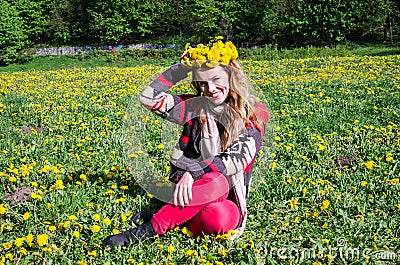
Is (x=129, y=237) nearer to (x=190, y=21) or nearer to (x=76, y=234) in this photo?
(x=76, y=234)

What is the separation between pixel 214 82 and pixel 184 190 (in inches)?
34.4

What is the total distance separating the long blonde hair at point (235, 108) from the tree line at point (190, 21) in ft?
146

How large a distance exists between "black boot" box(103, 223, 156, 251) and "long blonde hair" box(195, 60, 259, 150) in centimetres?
90

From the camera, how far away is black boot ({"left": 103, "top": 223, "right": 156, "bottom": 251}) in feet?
11.5

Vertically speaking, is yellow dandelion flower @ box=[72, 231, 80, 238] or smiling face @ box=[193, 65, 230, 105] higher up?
smiling face @ box=[193, 65, 230, 105]

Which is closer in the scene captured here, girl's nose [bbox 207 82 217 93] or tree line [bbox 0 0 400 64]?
girl's nose [bbox 207 82 217 93]

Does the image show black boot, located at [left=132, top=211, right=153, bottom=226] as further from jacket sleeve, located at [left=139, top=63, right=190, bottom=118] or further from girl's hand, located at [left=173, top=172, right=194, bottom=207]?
jacket sleeve, located at [left=139, top=63, right=190, bottom=118]

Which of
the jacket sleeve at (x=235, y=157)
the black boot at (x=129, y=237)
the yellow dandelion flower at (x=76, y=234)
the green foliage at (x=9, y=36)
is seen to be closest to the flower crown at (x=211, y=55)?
the jacket sleeve at (x=235, y=157)

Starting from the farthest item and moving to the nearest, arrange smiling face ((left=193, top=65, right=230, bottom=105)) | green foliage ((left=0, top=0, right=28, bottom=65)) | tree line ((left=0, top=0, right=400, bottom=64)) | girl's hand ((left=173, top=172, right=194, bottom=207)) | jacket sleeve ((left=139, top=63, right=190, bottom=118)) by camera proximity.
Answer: tree line ((left=0, top=0, right=400, bottom=64)) < green foliage ((left=0, top=0, right=28, bottom=65)) < jacket sleeve ((left=139, top=63, right=190, bottom=118)) < smiling face ((left=193, top=65, right=230, bottom=105)) < girl's hand ((left=173, top=172, right=194, bottom=207))

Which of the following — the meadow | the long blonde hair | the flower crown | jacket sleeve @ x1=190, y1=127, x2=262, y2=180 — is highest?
the flower crown

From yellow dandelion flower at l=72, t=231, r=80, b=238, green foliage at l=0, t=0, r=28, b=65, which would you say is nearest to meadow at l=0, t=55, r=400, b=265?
yellow dandelion flower at l=72, t=231, r=80, b=238

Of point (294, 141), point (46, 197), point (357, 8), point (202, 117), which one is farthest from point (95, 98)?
point (357, 8)

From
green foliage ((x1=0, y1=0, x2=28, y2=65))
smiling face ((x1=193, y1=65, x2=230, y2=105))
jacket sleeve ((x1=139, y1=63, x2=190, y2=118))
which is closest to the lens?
smiling face ((x1=193, y1=65, x2=230, y2=105))

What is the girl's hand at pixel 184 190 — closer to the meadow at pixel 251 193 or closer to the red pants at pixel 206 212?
the red pants at pixel 206 212
